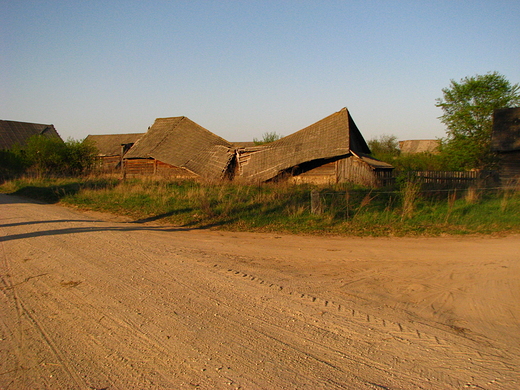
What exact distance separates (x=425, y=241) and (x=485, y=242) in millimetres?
1469

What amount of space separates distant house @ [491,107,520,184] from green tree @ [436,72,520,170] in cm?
1220

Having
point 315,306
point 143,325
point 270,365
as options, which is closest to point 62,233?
point 143,325

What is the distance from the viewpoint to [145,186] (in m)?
18.6

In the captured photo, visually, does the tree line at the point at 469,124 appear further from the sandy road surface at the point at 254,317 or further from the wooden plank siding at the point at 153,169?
the sandy road surface at the point at 254,317

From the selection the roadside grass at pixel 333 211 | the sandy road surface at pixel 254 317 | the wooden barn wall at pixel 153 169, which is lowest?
the sandy road surface at pixel 254 317

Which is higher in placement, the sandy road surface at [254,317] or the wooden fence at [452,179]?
the wooden fence at [452,179]

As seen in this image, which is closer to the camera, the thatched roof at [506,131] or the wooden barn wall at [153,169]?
the thatched roof at [506,131]

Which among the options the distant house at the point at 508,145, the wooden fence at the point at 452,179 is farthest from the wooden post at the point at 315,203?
the distant house at the point at 508,145

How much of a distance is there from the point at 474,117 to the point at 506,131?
14496 millimetres

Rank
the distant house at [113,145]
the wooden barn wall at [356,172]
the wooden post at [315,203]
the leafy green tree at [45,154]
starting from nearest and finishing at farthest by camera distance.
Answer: the wooden post at [315,203], the wooden barn wall at [356,172], the leafy green tree at [45,154], the distant house at [113,145]

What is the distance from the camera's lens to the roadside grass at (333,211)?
11.7 m

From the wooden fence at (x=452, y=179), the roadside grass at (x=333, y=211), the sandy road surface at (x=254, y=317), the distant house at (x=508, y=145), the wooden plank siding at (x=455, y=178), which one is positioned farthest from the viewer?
the distant house at (x=508, y=145)

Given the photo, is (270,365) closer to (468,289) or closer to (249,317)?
(249,317)

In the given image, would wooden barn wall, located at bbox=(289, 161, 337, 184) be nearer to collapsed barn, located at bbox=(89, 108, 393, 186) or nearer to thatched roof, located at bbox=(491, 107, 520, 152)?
collapsed barn, located at bbox=(89, 108, 393, 186)
